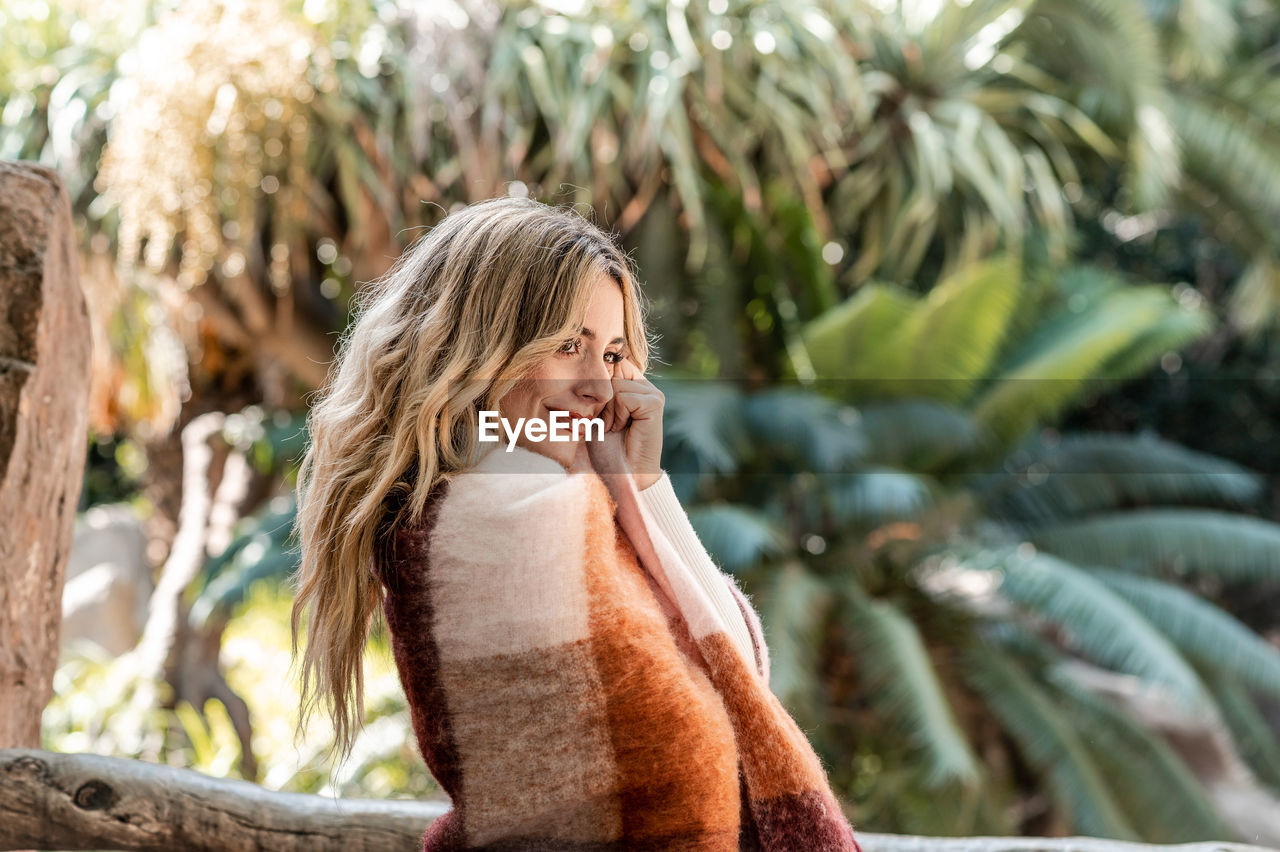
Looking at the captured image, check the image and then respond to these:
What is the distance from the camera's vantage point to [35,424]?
1829 mm

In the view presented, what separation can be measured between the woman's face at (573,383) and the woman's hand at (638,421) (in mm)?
12

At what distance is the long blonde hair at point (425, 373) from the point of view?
106 cm

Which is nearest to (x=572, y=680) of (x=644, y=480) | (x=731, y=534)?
(x=644, y=480)

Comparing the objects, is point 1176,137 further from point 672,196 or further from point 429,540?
point 429,540

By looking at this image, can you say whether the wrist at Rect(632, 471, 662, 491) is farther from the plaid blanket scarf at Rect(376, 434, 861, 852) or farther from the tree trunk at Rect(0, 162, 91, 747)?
the tree trunk at Rect(0, 162, 91, 747)

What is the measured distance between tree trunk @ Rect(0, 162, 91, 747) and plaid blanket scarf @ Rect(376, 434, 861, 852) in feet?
3.46

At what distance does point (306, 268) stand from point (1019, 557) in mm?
2949

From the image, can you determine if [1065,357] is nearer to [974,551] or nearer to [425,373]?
[974,551]

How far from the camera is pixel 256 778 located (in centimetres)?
454

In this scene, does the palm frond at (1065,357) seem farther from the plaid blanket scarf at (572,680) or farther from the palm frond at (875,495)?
the plaid blanket scarf at (572,680)

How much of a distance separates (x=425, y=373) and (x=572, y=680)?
1.08 ft

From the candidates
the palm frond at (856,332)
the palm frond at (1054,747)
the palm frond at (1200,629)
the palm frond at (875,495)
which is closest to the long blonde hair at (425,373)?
the palm frond at (875,495)

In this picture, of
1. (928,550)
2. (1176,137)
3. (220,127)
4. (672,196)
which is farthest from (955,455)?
(220,127)

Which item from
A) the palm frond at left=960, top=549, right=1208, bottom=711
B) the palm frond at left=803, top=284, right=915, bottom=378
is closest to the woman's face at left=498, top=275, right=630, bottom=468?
the palm frond at left=803, top=284, right=915, bottom=378
